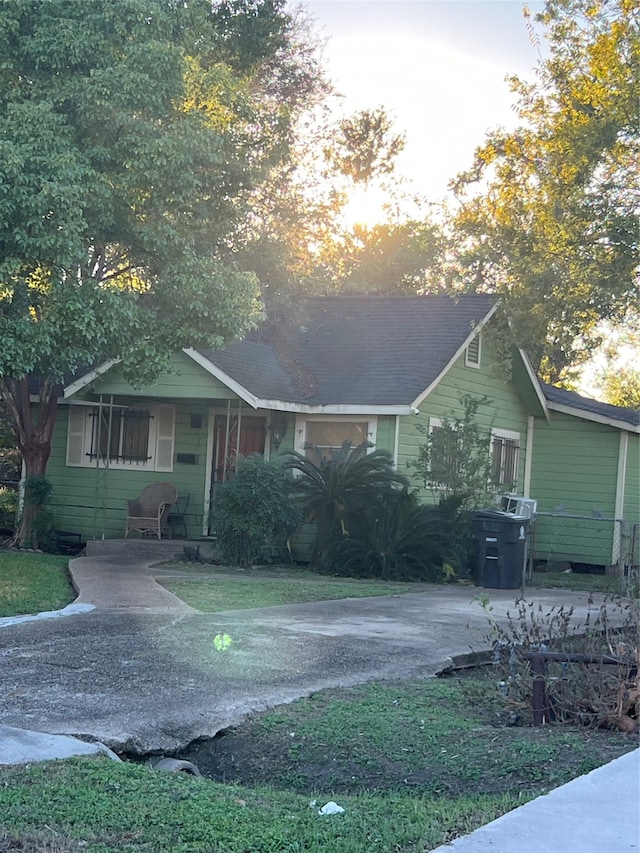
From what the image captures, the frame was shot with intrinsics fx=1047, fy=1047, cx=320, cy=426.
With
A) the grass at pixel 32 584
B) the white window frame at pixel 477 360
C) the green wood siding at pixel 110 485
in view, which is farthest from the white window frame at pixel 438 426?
the grass at pixel 32 584

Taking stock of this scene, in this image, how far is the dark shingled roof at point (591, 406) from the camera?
20297mm

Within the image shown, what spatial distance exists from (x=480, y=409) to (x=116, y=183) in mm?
9326

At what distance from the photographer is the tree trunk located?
17.8 m

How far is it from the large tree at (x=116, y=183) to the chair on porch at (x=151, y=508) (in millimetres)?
3966

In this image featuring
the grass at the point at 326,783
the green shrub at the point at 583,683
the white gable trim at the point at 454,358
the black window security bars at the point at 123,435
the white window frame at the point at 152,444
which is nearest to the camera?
the grass at the point at 326,783

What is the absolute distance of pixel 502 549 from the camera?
15.4m

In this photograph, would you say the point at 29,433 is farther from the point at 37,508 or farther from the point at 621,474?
the point at 621,474

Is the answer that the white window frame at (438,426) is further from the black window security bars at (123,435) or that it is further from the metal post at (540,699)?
the metal post at (540,699)

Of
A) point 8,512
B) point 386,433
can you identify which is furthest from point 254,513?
point 8,512

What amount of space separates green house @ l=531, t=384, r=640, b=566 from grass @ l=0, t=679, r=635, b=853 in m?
13.8

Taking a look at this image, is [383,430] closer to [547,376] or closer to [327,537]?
[327,537]

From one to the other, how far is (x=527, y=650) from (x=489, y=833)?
9.93ft

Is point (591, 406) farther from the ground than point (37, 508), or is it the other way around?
point (591, 406)

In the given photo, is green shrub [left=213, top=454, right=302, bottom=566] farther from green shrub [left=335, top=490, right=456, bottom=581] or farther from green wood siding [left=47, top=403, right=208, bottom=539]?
green wood siding [left=47, top=403, right=208, bottom=539]
